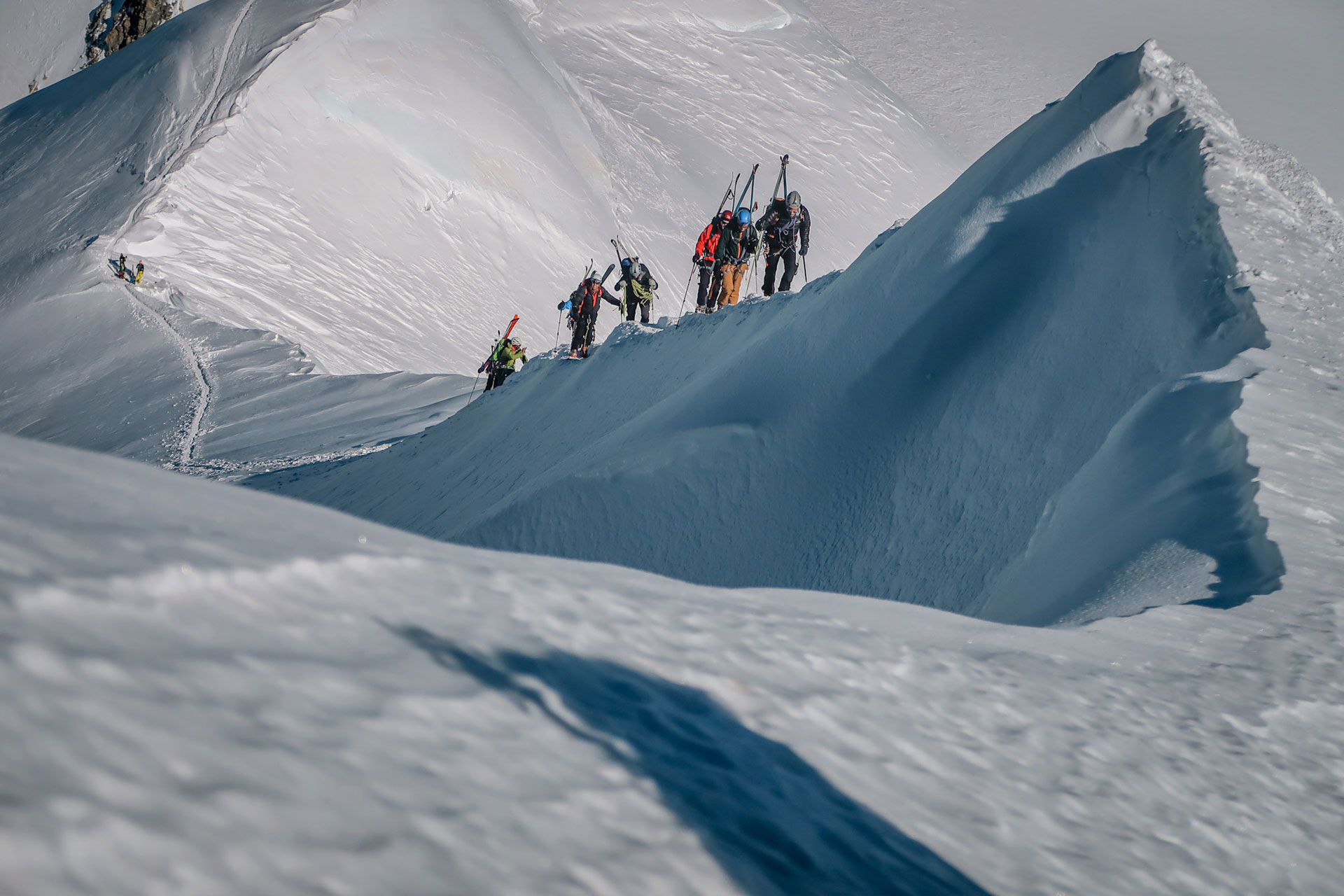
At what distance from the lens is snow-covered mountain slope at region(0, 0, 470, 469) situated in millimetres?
14164

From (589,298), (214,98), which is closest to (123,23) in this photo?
(214,98)

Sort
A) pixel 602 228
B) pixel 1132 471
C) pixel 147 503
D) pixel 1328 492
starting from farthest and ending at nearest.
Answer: pixel 602 228
pixel 1132 471
pixel 1328 492
pixel 147 503

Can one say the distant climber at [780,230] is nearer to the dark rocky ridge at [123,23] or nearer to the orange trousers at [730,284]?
the orange trousers at [730,284]

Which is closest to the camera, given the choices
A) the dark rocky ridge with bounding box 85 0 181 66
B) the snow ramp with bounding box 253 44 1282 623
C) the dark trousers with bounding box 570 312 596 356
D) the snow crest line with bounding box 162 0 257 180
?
the snow ramp with bounding box 253 44 1282 623

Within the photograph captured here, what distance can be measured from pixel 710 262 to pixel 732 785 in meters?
12.1

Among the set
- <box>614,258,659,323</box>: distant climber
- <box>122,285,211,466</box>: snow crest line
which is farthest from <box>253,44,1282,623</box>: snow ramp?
<box>122,285,211,466</box>: snow crest line

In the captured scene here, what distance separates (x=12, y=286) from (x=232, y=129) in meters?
7.20

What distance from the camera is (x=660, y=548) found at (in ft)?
21.0

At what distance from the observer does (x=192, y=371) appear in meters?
16.2

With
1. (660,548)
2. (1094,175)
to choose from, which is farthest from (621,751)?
(1094,175)

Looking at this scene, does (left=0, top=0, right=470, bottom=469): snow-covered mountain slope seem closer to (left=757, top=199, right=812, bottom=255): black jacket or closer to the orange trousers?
the orange trousers

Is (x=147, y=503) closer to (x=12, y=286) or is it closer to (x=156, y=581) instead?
(x=156, y=581)

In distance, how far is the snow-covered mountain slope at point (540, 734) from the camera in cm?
103

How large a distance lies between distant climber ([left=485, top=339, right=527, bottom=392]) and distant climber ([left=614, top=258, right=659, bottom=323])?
64.2 inches
